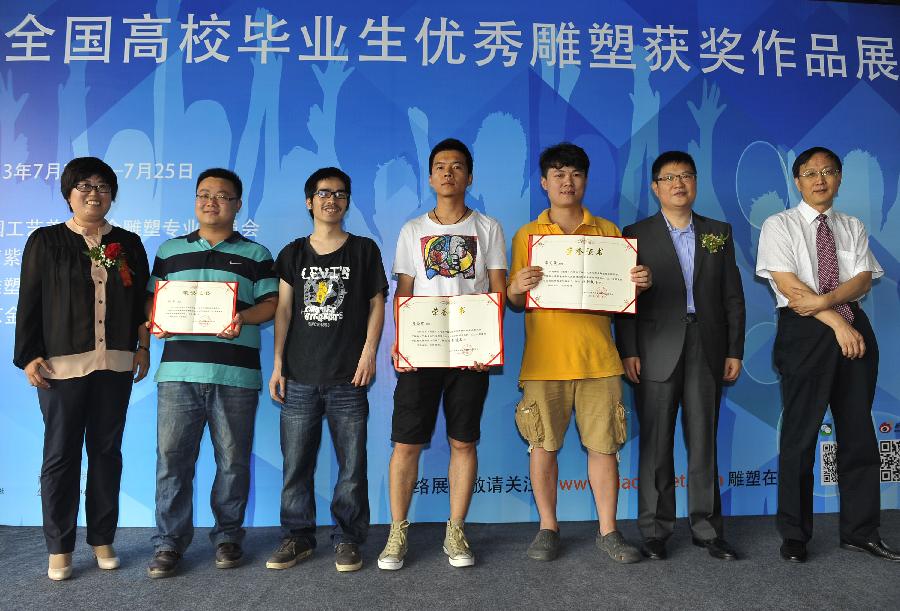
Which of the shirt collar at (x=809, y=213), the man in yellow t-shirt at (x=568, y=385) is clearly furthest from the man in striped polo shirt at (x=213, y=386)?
the shirt collar at (x=809, y=213)

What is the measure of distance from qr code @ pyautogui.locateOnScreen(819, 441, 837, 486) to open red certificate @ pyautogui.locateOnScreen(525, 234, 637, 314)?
1857 millimetres

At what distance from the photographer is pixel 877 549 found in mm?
2539

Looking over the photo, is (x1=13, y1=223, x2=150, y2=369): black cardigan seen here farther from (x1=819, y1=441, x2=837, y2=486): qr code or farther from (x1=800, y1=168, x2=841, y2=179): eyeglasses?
(x1=819, y1=441, x2=837, y2=486): qr code

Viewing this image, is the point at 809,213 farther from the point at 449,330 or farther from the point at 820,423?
the point at 449,330

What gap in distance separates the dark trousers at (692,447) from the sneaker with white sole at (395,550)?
109 cm

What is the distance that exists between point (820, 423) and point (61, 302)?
11.1 ft

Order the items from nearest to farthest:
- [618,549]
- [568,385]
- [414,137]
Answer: [618,549], [568,385], [414,137]

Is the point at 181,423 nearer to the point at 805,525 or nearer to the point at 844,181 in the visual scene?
the point at 805,525

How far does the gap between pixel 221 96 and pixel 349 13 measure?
35.0 inches

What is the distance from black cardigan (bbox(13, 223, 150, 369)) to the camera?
8.04 feet

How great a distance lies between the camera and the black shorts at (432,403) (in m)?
2.50

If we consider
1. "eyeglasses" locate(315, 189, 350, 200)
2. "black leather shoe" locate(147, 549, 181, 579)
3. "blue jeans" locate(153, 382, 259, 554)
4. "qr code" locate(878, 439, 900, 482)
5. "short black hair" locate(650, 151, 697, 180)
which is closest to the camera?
"black leather shoe" locate(147, 549, 181, 579)

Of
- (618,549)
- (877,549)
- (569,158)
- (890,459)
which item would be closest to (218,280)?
(569,158)

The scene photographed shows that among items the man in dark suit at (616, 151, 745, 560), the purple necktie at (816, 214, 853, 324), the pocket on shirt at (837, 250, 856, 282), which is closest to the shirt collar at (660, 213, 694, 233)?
the man in dark suit at (616, 151, 745, 560)
